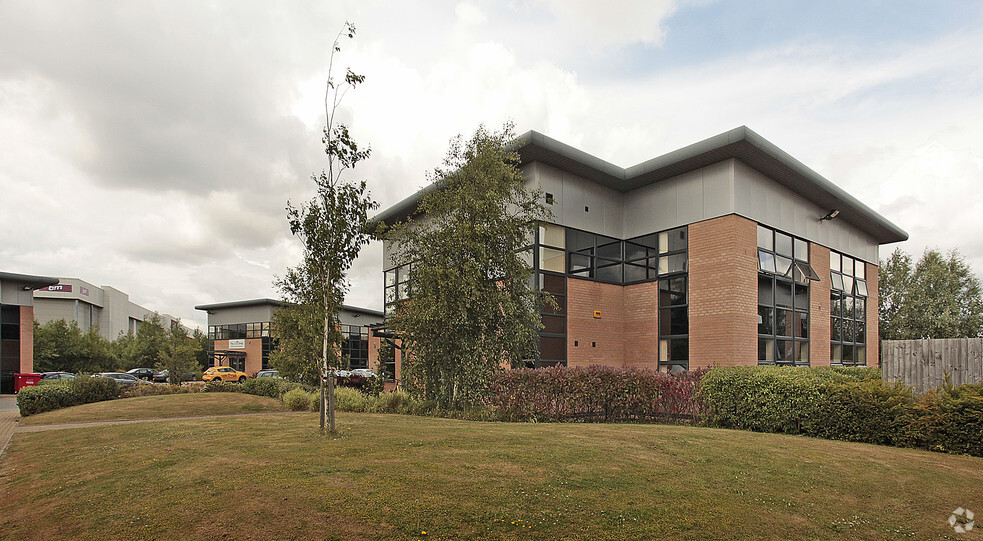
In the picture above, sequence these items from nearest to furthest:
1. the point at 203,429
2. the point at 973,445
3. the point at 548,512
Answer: the point at 548,512, the point at 973,445, the point at 203,429

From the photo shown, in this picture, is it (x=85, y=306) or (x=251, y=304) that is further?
(x=85, y=306)

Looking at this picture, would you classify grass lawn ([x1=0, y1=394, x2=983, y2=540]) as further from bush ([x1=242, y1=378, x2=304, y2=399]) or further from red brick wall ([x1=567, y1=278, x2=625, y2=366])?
bush ([x1=242, y1=378, x2=304, y2=399])

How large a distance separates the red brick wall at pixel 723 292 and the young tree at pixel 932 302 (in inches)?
972

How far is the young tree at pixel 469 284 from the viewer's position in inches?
524

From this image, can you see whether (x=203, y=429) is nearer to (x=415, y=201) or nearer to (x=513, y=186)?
(x=513, y=186)

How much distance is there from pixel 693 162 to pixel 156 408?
1977 cm

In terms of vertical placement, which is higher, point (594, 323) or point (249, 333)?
point (594, 323)

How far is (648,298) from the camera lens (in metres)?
19.2

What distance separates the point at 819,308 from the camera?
21.9 m

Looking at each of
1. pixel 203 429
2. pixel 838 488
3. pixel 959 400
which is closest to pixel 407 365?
pixel 203 429

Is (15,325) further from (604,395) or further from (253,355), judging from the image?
(604,395)

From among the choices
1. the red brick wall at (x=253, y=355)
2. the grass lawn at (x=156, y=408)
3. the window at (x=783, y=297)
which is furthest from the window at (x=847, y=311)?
the red brick wall at (x=253, y=355)

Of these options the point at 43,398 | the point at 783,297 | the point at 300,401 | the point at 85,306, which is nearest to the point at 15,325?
the point at 43,398

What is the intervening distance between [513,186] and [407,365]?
19.0 ft
